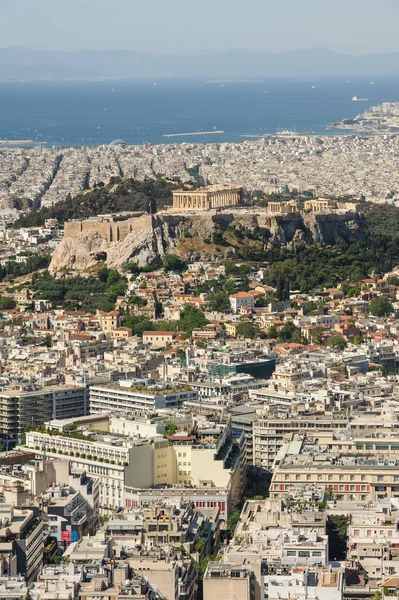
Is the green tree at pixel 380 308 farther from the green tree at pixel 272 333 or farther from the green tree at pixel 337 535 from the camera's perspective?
the green tree at pixel 337 535

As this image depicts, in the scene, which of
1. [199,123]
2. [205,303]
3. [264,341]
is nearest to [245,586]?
[264,341]

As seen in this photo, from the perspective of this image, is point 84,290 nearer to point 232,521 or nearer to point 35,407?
point 35,407

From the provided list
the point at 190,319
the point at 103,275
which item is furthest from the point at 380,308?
the point at 103,275

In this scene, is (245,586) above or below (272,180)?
above

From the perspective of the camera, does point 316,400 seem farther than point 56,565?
Yes

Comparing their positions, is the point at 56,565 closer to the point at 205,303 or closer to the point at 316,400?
the point at 316,400

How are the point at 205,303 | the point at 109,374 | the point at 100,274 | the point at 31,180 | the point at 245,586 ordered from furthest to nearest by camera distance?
the point at 31,180
the point at 100,274
the point at 205,303
the point at 109,374
the point at 245,586

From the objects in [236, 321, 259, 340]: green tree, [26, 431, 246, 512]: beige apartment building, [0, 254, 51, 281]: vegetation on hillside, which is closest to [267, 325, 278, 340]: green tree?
[236, 321, 259, 340]: green tree
